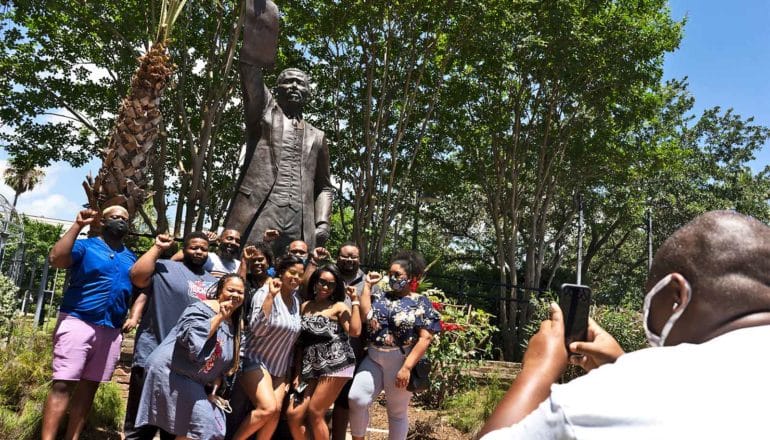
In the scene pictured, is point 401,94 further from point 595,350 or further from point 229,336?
point 595,350

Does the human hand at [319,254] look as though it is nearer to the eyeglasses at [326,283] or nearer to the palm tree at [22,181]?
the eyeglasses at [326,283]

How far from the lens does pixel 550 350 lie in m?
1.38

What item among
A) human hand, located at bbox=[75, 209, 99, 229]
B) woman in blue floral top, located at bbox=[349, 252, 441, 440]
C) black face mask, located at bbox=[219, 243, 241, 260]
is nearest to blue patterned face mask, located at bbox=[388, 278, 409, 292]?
woman in blue floral top, located at bbox=[349, 252, 441, 440]

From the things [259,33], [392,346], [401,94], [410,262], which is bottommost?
[392,346]

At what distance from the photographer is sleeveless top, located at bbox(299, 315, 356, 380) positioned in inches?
183

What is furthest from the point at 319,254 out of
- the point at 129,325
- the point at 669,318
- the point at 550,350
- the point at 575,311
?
the point at 669,318

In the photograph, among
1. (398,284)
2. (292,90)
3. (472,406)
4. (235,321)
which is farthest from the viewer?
(472,406)

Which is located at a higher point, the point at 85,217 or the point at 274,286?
the point at 85,217

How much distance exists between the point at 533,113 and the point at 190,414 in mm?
15350

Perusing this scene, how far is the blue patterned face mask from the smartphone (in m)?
3.52

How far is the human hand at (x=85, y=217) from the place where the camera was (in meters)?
4.35

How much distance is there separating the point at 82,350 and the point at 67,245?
0.76 meters

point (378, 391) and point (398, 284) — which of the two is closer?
point (378, 391)

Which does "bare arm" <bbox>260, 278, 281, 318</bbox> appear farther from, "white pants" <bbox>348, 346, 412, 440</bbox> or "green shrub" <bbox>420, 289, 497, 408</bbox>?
"green shrub" <bbox>420, 289, 497, 408</bbox>
